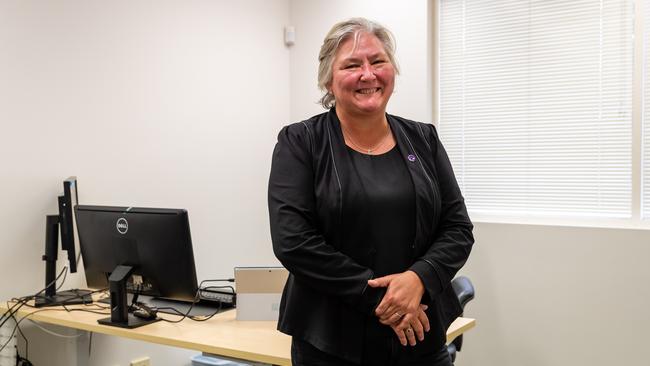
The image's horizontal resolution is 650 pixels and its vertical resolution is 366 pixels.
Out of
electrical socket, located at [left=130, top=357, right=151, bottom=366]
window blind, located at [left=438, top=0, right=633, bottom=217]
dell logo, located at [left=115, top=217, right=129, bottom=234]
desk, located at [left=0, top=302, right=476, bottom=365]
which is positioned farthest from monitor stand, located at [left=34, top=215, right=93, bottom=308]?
window blind, located at [left=438, top=0, right=633, bottom=217]

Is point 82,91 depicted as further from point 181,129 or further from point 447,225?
point 447,225

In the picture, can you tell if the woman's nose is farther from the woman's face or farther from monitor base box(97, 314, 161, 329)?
monitor base box(97, 314, 161, 329)

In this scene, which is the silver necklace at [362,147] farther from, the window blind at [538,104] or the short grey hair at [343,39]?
the window blind at [538,104]

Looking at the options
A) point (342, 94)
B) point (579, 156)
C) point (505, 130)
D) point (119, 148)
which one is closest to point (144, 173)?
point (119, 148)

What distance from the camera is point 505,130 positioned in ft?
11.5

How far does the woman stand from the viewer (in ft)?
4.71

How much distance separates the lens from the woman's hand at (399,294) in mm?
1404

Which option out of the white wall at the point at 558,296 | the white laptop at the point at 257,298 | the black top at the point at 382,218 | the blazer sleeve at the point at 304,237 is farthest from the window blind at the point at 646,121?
the blazer sleeve at the point at 304,237

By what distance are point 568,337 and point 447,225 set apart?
2067mm

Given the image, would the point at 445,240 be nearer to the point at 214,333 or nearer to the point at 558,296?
the point at 214,333

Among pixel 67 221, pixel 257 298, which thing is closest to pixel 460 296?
pixel 257 298

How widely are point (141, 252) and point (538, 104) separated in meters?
2.38

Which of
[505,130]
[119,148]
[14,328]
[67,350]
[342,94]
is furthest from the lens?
[505,130]

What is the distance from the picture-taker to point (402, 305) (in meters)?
1.41
